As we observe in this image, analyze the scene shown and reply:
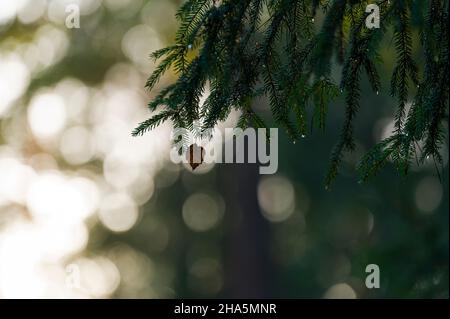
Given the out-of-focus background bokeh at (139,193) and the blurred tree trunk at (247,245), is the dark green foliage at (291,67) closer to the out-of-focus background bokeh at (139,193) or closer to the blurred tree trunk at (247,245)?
the out-of-focus background bokeh at (139,193)

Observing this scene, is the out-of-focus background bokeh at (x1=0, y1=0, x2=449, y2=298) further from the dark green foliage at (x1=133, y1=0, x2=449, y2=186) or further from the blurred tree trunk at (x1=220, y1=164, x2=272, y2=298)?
the dark green foliage at (x1=133, y1=0, x2=449, y2=186)

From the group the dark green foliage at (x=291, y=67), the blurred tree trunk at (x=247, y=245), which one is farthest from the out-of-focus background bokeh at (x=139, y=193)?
the dark green foliage at (x=291, y=67)

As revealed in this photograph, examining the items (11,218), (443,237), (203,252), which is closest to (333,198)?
(203,252)

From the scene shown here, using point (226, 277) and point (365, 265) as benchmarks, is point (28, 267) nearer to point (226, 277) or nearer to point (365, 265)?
point (226, 277)

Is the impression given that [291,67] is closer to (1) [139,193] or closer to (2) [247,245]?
(2) [247,245]

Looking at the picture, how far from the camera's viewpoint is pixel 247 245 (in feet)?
56.6

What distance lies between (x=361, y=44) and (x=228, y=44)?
22.4 inches

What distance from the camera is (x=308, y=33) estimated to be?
367cm

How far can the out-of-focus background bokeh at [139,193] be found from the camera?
15.8m

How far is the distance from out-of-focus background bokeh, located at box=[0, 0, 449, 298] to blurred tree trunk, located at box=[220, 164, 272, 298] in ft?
Result: 0.09

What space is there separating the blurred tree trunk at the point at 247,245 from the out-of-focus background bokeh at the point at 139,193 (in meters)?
0.03

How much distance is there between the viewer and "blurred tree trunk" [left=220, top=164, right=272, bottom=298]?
16.6 m

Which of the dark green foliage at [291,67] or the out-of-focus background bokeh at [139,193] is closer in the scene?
the dark green foliage at [291,67]

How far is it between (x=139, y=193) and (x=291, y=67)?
65.8 ft
